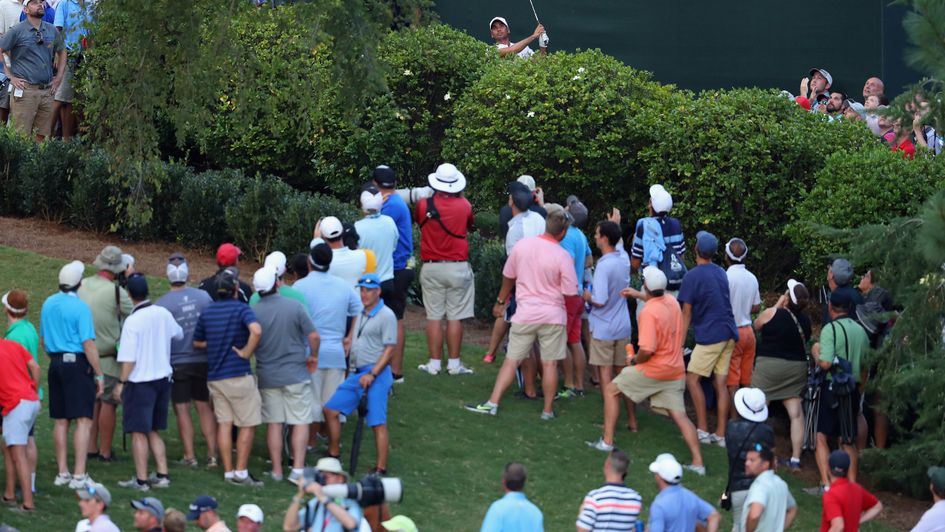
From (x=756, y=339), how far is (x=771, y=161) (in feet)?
9.95

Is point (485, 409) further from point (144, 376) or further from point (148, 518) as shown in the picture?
point (148, 518)

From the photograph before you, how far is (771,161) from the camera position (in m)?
16.9

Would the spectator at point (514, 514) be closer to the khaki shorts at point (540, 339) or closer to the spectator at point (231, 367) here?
the spectator at point (231, 367)

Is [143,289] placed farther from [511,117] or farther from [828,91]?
[828,91]

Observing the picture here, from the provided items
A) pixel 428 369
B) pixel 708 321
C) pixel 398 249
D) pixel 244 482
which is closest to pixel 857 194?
pixel 708 321

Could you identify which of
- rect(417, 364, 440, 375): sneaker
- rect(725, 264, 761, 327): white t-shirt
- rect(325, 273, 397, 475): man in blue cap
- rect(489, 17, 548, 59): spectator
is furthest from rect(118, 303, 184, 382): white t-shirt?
rect(489, 17, 548, 59): spectator

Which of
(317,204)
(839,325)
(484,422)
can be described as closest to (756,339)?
(839,325)

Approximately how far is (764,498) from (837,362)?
2.98 m

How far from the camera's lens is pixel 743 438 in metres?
10.9

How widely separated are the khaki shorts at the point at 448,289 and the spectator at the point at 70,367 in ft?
13.4

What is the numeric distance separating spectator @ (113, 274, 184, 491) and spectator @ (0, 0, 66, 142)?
8.91m

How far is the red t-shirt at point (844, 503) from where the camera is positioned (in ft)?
34.4

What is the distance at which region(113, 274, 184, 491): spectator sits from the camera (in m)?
10.8

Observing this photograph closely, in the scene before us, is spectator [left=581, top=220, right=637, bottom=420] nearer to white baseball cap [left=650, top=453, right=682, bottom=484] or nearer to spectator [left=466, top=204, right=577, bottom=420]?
spectator [left=466, top=204, right=577, bottom=420]
